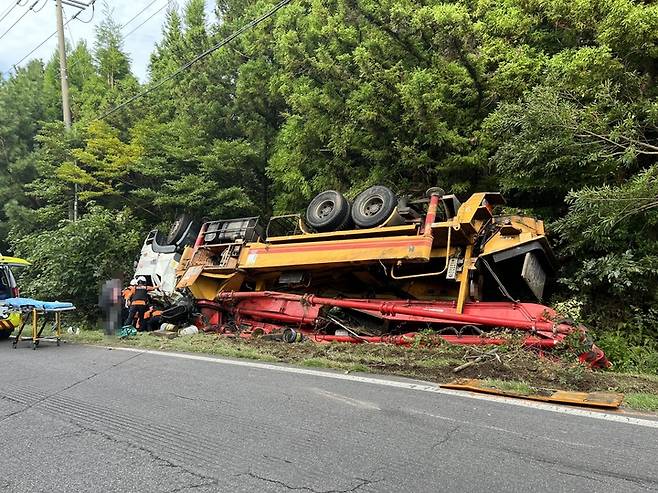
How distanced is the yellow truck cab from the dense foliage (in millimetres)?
2060

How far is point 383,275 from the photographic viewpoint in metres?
8.59

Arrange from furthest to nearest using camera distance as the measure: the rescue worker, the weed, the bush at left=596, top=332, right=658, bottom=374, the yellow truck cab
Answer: the rescue worker < the yellow truck cab < the bush at left=596, top=332, right=658, bottom=374 < the weed

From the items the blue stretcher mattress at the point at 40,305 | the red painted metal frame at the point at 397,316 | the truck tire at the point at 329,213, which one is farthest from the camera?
the truck tire at the point at 329,213

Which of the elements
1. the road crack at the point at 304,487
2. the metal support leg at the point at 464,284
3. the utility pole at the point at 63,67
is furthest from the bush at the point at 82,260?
the road crack at the point at 304,487

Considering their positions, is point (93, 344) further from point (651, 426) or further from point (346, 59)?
point (651, 426)

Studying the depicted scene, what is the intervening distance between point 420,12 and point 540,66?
2.31 m

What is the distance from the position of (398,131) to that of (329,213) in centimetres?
257

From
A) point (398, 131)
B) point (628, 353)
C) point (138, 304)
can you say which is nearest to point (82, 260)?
point (138, 304)

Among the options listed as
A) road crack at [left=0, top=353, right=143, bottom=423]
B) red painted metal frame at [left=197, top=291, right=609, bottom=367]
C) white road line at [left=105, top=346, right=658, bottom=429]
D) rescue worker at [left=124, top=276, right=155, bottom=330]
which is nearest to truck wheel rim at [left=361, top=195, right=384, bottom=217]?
red painted metal frame at [left=197, top=291, right=609, bottom=367]

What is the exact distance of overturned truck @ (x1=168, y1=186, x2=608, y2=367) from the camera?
712 centimetres

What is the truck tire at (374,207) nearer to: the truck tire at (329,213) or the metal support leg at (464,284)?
the truck tire at (329,213)

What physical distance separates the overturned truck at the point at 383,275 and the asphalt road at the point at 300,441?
2499mm

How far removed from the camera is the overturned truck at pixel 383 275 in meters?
7.12

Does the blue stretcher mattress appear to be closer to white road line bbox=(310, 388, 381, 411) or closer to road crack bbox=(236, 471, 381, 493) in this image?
white road line bbox=(310, 388, 381, 411)
